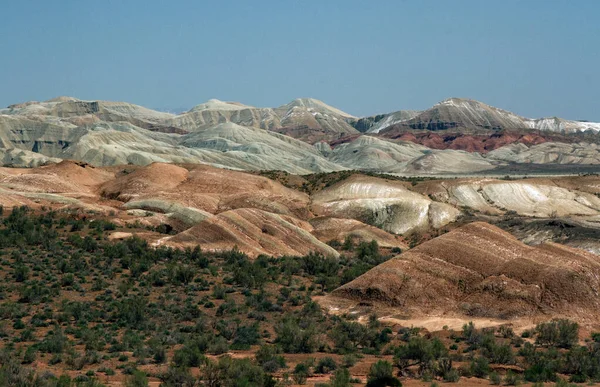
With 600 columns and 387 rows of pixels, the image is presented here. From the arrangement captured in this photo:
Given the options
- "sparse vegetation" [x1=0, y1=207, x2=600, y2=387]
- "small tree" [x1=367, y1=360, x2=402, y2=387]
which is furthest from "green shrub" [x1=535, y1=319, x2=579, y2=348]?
"small tree" [x1=367, y1=360, x2=402, y2=387]

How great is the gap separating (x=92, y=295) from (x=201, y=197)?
3259 centimetres

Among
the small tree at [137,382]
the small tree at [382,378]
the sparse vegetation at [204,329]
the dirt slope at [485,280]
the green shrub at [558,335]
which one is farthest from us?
the dirt slope at [485,280]

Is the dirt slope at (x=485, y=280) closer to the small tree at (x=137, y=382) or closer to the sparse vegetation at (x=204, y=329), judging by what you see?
the sparse vegetation at (x=204, y=329)

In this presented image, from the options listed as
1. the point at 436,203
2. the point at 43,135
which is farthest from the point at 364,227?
the point at 43,135

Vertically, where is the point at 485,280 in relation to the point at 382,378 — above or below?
above

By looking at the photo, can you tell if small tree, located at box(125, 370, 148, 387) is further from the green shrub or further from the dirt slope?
the dirt slope

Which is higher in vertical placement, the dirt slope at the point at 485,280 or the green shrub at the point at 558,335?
the dirt slope at the point at 485,280

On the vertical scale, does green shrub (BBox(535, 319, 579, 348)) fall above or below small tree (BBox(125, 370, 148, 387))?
above

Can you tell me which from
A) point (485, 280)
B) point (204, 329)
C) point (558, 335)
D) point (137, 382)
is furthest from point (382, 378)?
point (485, 280)

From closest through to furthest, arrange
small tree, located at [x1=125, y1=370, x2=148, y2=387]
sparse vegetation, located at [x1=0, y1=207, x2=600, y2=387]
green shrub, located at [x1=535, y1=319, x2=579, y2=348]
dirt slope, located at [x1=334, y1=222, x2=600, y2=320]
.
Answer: small tree, located at [x1=125, y1=370, x2=148, y2=387] < sparse vegetation, located at [x1=0, y1=207, x2=600, y2=387] < green shrub, located at [x1=535, y1=319, x2=579, y2=348] < dirt slope, located at [x1=334, y1=222, x2=600, y2=320]

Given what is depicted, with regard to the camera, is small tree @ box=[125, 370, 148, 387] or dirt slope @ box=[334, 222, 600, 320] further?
dirt slope @ box=[334, 222, 600, 320]

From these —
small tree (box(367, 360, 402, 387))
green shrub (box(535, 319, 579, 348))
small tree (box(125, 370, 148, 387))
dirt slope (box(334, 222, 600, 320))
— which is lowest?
small tree (box(125, 370, 148, 387))

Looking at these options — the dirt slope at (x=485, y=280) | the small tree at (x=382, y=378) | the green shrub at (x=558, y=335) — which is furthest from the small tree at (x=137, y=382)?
the dirt slope at (x=485, y=280)

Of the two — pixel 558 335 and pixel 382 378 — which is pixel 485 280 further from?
pixel 382 378
